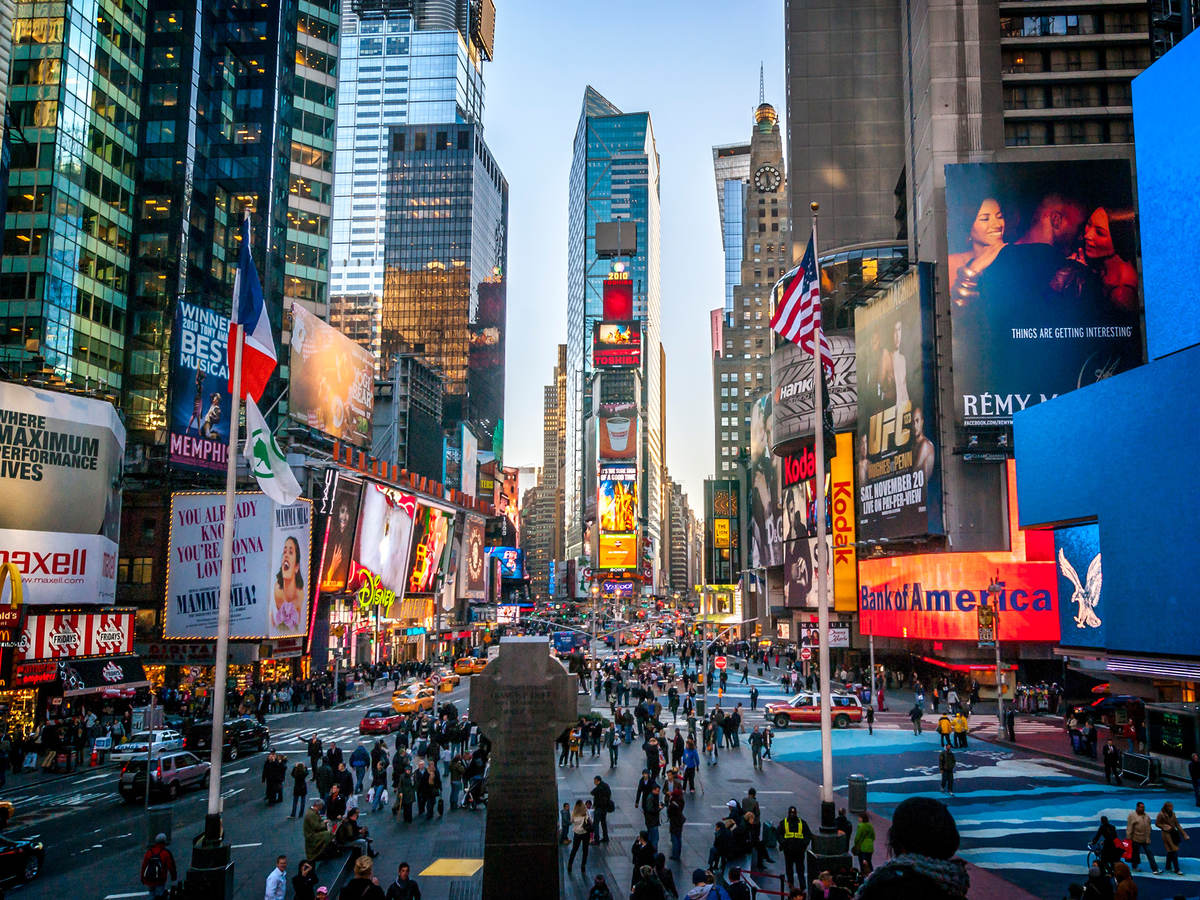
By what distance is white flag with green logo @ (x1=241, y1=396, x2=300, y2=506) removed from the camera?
1761 cm

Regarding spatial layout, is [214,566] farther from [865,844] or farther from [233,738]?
[865,844]

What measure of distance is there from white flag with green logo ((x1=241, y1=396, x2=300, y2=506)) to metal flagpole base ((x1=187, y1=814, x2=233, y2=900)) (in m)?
5.83

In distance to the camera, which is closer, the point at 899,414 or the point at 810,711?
the point at 810,711

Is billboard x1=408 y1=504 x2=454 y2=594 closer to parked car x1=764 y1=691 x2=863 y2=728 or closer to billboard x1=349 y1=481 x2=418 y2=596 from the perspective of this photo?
Answer: billboard x1=349 y1=481 x2=418 y2=596

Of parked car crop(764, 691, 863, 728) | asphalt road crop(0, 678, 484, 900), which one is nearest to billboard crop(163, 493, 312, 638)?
asphalt road crop(0, 678, 484, 900)

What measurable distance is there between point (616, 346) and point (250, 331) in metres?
172

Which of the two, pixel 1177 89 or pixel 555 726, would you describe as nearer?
pixel 555 726

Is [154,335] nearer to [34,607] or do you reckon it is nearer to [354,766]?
[34,607]

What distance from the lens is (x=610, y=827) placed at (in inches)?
873

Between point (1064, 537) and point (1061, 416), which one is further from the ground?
point (1061, 416)

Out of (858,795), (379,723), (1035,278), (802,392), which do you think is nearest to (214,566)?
(379,723)

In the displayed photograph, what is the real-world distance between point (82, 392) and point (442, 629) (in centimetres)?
6023

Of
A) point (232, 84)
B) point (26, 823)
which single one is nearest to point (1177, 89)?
point (26, 823)

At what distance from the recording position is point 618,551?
165 meters
